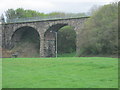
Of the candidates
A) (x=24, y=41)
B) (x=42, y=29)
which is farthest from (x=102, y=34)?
(x=24, y=41)

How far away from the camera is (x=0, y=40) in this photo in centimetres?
5378

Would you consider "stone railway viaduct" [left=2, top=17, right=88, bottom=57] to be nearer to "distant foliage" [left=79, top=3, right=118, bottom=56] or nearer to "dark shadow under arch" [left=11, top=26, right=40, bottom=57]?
"dark shadow under arch" [left=11, top=26, right=40, bottom=57]

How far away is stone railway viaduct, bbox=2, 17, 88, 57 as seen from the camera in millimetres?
45862

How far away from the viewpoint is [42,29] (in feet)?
162

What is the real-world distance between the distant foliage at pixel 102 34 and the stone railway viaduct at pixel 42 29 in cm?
759

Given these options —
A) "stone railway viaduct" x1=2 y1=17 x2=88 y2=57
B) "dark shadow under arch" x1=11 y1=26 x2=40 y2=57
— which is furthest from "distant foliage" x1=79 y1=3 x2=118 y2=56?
"dark shadow under arch" x1=11 y1=26 x2=40 y2=57

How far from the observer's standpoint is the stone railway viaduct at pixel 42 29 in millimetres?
45862

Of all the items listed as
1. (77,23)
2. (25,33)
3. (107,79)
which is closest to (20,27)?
(25,33)

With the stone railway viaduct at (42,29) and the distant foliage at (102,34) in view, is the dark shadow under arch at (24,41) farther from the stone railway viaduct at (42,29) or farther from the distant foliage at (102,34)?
the distant foliage at (102,34)

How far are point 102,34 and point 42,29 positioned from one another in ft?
62.1

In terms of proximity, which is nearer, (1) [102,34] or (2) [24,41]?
(1) [102,34]

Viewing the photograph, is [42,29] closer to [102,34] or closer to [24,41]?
[24,41]

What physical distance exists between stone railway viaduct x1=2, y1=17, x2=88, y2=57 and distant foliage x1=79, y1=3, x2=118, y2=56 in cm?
759

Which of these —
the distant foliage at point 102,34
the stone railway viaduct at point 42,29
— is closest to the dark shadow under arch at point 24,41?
the stone railway viaduct at point 42,29
